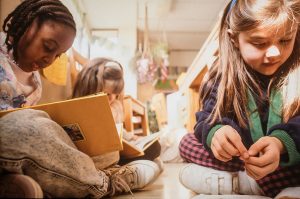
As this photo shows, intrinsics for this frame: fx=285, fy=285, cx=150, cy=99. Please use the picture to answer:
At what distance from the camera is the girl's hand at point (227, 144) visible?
1.39ft

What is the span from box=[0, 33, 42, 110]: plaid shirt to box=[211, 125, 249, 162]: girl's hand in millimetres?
329

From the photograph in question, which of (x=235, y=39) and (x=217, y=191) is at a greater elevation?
(x=235, y=39)

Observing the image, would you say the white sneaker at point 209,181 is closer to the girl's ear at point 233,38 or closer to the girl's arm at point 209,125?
the girl's arm at point 209,125

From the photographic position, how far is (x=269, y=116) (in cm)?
48

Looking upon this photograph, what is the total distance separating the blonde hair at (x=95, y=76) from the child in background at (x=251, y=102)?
184mm

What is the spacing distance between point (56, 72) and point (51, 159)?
0.77 feet

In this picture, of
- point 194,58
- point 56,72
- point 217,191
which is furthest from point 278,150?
point 56,72

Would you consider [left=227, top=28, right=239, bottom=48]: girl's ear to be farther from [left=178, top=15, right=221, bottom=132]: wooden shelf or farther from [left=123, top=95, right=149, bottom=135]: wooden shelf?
[left=123, top=95, right=149, bottom=135]: wooden shelf

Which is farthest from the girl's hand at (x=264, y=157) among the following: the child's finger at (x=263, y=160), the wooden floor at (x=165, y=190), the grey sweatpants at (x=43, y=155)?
the grey sweatpants at (x=43, y=155)

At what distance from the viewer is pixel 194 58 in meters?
0.66

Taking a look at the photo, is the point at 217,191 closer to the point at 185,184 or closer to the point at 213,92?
the point at 185,184

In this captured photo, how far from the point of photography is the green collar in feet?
1.56

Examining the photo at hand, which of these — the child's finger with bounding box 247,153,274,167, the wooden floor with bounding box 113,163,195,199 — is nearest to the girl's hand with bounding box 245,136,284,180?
the child's finger with bounding box 247,153,274,167

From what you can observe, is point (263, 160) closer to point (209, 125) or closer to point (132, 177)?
point (209, 125)
